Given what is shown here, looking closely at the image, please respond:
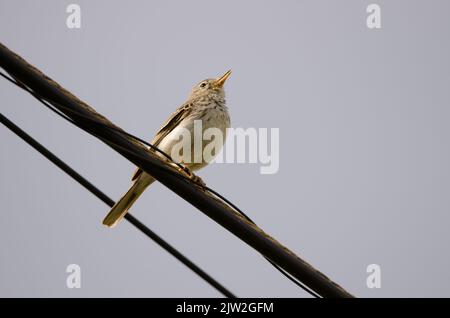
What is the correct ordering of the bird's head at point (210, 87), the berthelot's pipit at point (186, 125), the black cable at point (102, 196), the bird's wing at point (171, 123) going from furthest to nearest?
the bird's head at point (210, 87) < the bird's wing at point (171, 123) < the berthelot's pipit at point (186, 125) < the black cable at point (102, 196)

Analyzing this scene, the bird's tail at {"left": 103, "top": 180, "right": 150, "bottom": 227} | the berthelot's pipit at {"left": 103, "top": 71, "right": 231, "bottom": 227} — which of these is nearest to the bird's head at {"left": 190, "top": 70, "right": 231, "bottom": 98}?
the berthelot's pipit at {"left": 103, "top": 71, "right": 231, "bottom": 227}

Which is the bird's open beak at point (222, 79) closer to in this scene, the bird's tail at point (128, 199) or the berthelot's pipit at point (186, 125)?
the berthelot's pipit at point (186, 125)

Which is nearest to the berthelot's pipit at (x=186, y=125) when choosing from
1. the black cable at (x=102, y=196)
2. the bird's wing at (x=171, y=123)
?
the bird's wing at (x=171, y=123)

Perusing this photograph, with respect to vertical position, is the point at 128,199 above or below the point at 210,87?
below

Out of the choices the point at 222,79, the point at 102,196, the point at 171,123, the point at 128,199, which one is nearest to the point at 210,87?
the point at 222,79

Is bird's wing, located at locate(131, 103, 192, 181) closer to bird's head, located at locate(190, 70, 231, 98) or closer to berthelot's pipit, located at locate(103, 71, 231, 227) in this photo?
berthelot's pipit, located at locate(103, 71, 231, 227)

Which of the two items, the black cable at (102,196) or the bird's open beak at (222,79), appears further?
the bird's open beak at (222,79)

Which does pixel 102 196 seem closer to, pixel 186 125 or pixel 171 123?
pixel 186 125
